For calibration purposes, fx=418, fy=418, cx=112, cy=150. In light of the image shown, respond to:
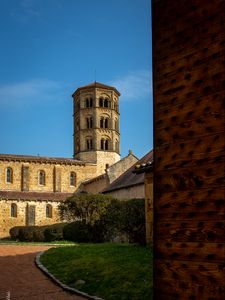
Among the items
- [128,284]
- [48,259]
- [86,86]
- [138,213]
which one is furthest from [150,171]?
[86,86]

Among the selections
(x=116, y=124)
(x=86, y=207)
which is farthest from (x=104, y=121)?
(x=86, y=207)

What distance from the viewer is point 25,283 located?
11531 millimetres

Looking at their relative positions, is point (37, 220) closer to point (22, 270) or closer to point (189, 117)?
point (22, 270)

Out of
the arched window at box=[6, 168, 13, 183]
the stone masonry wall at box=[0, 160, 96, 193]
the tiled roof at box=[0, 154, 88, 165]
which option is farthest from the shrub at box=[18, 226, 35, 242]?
the tiled roof at box=[0, 154, 88, 165]

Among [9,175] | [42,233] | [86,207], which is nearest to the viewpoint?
[86,207]

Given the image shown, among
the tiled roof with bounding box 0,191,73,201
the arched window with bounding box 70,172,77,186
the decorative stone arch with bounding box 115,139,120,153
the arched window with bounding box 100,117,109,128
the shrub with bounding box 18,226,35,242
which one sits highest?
the arched window with bounding box 100,117,109,128

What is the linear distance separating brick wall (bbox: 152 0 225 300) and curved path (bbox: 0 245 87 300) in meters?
5.06

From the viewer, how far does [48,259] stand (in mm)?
15766

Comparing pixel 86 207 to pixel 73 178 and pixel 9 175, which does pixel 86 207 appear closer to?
pixel 9 175

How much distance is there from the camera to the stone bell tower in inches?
2462

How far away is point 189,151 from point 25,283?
904 cm

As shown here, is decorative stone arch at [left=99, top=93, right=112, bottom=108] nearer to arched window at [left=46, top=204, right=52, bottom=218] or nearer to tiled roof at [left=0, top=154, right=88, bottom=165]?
tiled roof at [left=0, top=154, right=88, bottom=165]

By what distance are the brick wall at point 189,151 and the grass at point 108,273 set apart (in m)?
4.81

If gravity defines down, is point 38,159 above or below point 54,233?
above
